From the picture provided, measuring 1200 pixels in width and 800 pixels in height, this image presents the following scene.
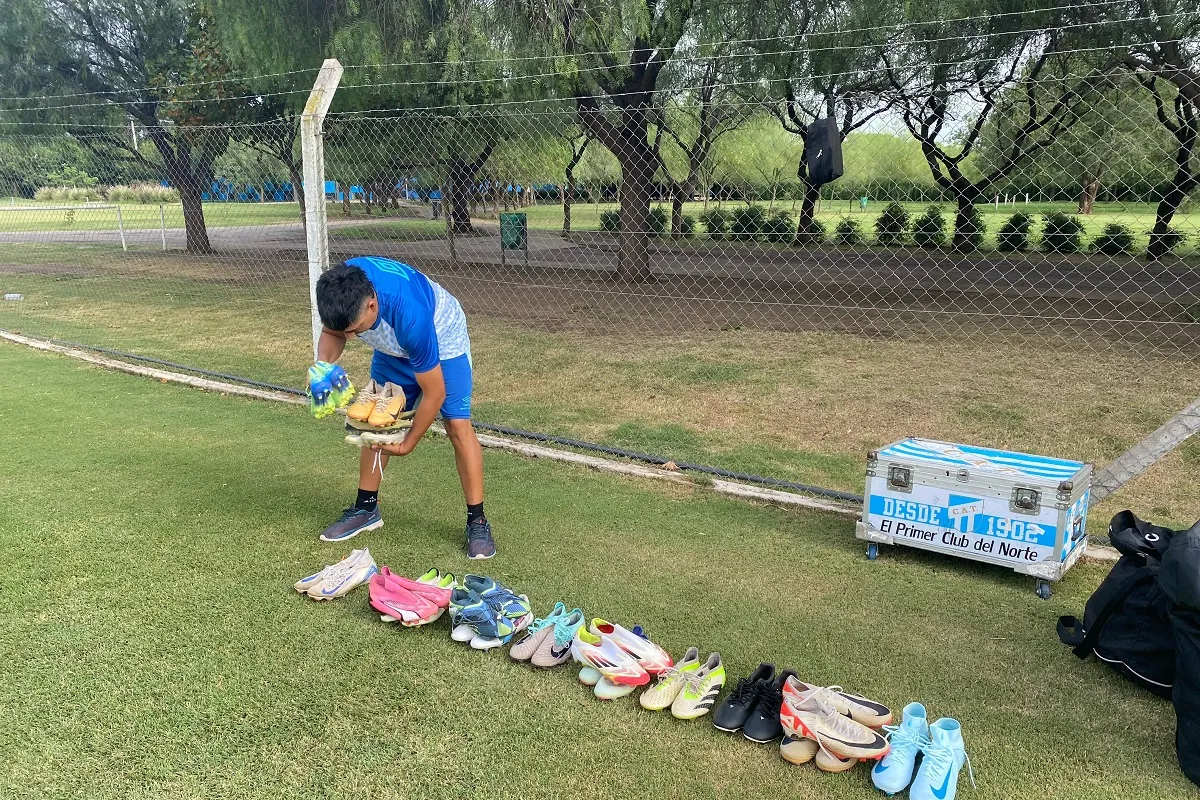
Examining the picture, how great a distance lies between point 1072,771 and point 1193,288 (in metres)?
11.6

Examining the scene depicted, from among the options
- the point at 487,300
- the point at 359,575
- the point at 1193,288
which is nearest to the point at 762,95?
the point at 487,300

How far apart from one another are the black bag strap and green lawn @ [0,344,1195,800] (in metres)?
0.07

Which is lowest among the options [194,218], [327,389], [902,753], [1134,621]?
[902,753]

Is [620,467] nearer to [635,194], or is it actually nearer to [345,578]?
[345,578]

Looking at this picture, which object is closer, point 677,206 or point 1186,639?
point 1186,639

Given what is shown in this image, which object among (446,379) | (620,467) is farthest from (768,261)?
(446,379)

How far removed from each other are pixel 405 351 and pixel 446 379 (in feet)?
1.02

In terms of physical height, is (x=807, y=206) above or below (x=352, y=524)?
above

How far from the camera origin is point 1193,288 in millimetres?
11141

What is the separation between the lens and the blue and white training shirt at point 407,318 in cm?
328

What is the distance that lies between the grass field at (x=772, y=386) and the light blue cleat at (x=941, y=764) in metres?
2.33

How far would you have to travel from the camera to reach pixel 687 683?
2623 millimetres

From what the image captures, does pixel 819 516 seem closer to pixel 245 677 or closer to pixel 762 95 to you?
pixel 245 677

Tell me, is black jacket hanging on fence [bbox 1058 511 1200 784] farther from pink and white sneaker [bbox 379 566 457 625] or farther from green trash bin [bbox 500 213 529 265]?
green trash bin [bbox 500 213 529 265]
